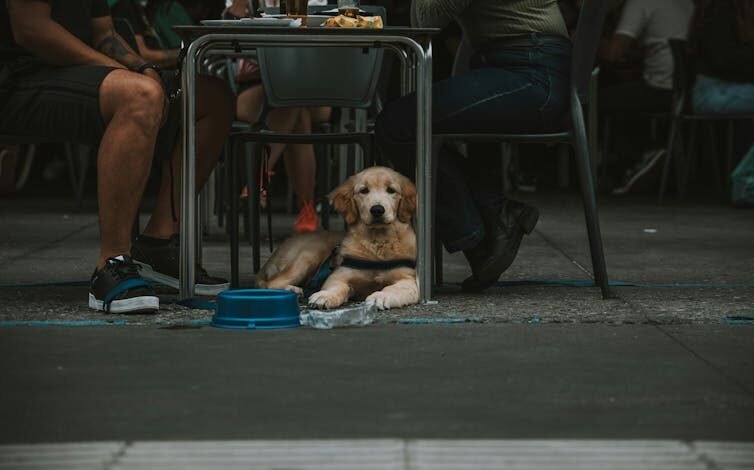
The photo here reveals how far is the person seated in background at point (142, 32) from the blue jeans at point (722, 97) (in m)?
3.67

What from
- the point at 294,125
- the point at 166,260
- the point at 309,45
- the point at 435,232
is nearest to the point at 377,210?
the point at 435,232

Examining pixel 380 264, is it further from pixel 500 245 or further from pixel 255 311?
pixel 255 311

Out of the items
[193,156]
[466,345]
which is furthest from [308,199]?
[466,345]

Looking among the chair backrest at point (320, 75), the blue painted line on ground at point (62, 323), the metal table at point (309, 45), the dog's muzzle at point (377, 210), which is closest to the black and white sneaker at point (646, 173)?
the chair backrest at point (320, 75)

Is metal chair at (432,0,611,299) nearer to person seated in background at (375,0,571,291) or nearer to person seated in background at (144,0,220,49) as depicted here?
person seated in background at (375,0,571,291)

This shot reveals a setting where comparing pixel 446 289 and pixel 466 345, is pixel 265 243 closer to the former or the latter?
pixel 446 289

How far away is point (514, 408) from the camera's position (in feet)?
10.5

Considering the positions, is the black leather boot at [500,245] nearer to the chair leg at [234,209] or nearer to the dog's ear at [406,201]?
the dog's ear at [406,201]

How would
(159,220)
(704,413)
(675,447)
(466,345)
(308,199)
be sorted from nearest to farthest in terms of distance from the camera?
(675,447) → (704,413) → (466,345) → (159,220) → (308,199)

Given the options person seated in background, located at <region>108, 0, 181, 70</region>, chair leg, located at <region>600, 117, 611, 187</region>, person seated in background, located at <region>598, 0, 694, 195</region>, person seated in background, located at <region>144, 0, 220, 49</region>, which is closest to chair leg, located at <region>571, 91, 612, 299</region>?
person seated in background, located at <region>108, 0, 181, 70</region>

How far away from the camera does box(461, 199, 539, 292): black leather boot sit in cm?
523

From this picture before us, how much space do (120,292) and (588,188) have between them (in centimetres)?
169

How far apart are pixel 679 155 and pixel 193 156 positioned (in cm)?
690

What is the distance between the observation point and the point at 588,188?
518 centimetres
